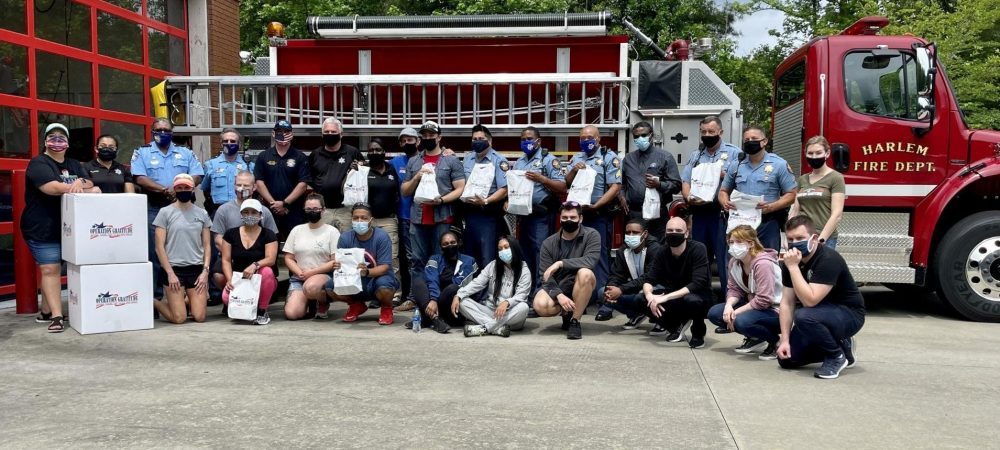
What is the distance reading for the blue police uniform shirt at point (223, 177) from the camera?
8.18 meters

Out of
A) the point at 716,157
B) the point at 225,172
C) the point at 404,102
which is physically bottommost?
the point at 225,172

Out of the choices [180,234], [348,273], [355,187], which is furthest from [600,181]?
[180,234]

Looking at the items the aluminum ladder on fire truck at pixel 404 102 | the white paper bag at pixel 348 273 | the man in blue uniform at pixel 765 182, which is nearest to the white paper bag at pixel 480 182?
the aluminum ladder on fire truck at pixel 404 102

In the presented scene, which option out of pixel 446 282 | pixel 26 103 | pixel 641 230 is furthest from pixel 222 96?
pixel 641 230

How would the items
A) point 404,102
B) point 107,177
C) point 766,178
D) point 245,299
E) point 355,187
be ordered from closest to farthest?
point 766,178, point 245,299, point 107,177, point 355,187, point 404,102

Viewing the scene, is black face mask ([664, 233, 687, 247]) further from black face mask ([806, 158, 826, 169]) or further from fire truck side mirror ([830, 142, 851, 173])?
fire truck side mirror ([830, 142, 851, 173])

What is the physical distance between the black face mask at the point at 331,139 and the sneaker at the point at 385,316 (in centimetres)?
187

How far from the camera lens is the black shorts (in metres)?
7.30

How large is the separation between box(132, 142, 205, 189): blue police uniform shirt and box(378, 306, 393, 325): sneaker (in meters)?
2.49

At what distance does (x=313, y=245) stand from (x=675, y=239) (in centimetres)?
335

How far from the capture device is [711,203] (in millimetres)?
7312

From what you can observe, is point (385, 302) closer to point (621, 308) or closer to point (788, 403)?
point (621, 308)

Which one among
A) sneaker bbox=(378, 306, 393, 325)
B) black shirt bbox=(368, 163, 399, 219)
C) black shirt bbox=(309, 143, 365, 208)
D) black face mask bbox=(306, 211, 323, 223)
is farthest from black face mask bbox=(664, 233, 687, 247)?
black shirt bbox=(309, 143, 365, 208)

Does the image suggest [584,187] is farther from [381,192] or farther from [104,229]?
[104,229]
